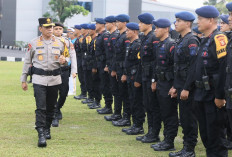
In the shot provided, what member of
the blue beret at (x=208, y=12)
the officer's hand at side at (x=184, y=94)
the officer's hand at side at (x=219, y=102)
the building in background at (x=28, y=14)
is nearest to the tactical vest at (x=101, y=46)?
the officer's hand at side at (x=184, y=94)

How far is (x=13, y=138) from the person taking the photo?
7.91m

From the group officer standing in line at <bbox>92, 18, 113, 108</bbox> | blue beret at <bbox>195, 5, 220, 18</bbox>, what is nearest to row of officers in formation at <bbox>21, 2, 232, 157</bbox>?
blue beret at <bbox>195, 5, 220, 18</bbox>

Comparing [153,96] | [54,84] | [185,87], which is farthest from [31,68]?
[185,87]

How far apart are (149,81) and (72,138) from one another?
5.41 feet

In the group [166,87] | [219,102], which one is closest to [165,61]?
[166,87]

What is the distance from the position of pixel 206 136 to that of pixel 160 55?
176cm

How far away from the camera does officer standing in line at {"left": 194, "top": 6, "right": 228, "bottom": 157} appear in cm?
547

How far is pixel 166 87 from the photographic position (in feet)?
23.2

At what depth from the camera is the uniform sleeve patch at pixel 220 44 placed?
5.28m

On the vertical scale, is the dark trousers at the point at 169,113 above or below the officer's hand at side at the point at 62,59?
below

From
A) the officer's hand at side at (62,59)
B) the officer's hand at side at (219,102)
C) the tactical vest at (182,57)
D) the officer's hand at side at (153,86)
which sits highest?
the tactical vest at (182,57)

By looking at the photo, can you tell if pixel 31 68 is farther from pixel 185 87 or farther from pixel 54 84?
pixel 185 87

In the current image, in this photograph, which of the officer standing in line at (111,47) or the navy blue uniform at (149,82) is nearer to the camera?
the navy blue uniform at (149,82)

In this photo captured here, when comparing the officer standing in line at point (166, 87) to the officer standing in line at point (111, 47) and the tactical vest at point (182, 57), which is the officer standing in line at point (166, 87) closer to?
the tactical vest at point (182, 57)
